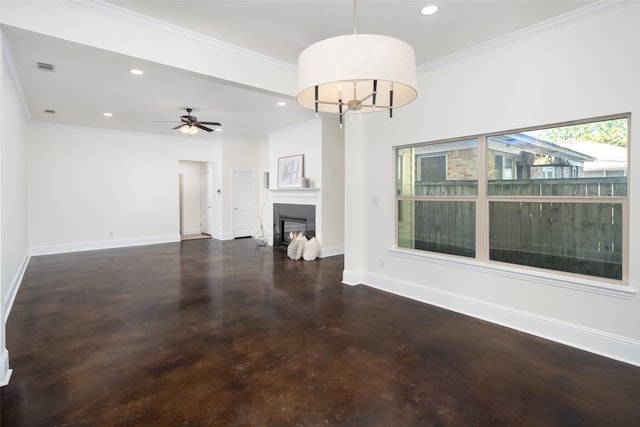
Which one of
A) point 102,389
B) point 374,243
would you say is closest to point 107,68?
point 102,389

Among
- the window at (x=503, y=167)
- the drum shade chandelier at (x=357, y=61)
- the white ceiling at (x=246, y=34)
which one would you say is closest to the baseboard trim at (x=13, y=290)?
the white ceiling at (x=246, y=34)

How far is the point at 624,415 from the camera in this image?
1.96m

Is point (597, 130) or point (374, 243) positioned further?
point (374, 243)

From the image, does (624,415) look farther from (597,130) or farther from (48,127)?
(48,127)

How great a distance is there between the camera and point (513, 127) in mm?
3143

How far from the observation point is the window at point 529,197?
9.00 ft

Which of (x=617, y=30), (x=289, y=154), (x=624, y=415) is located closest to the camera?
(x=624, y=415)

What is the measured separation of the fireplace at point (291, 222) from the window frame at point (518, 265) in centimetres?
305

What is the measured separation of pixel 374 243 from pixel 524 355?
2.20 meters

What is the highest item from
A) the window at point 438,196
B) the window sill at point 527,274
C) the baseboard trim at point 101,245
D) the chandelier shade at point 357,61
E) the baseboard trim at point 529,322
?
the chandelier shade at point 357,61

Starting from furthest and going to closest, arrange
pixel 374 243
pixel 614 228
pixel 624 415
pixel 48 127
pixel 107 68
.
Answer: pixel 48 127
pixel 374 243
pixel 107 68
pixel 614 228
pixel 624 415

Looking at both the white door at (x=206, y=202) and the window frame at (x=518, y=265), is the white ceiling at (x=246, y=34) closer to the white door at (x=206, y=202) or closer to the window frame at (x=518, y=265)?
the window frame at (x=518, y=265)

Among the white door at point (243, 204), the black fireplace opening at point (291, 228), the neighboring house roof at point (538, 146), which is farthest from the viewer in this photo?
the white door at point (243, 204)

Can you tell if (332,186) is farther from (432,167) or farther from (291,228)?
(432,167)
